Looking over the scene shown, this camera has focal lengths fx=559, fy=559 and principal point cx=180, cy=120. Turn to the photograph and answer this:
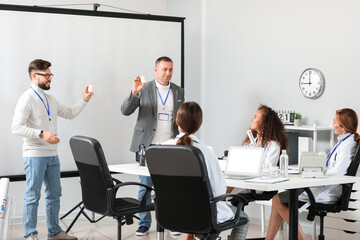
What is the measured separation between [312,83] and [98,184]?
264cm

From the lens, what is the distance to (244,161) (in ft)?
13.2

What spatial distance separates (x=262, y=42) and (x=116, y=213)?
303cm

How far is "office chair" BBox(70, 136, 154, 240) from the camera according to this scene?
3.95m

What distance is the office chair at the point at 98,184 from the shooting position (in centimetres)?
395

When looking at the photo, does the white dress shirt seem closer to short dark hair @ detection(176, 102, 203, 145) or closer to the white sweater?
the white sweater

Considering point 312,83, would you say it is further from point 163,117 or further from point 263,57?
point 163,117

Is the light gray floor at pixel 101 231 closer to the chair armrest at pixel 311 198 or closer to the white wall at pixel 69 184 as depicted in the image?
the white wall at pixel 69 184

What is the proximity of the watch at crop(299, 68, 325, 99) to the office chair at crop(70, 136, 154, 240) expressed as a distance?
2251 millimetres

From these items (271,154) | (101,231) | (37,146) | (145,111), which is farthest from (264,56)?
(37,146)

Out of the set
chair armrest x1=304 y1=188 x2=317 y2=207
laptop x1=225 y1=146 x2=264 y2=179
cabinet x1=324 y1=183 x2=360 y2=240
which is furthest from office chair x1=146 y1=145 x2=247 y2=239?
cabinet x1=324 y1=183 x2=360 y2=240

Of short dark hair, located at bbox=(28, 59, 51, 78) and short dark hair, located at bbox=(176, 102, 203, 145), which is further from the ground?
short dark hair, located at bbox=(28, 59, 51, 78)

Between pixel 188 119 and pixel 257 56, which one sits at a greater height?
pixel 257 56

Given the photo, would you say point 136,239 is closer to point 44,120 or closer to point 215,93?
point 44,120

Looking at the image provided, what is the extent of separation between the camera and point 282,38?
6027 mm
